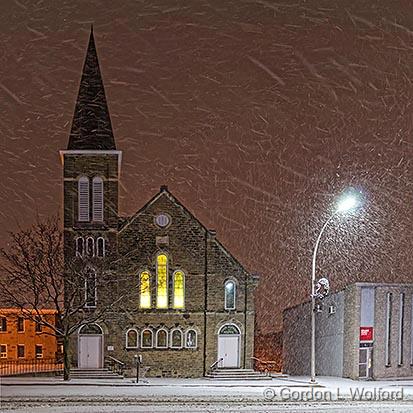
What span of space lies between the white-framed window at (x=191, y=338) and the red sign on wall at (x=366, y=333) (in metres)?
9.92

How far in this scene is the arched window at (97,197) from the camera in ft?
165

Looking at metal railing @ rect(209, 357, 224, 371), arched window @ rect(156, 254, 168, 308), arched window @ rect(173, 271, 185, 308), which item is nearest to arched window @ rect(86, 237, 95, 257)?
arched window @ rect(156, 254, 168, 308)

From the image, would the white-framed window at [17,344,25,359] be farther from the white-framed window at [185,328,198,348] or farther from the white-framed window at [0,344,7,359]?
the white-framed window at [185,328,198,348]

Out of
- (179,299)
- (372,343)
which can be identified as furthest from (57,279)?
(372,343)

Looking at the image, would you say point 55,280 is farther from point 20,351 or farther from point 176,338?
point 20,351

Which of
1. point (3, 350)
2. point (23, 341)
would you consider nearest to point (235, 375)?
point (3, 350)

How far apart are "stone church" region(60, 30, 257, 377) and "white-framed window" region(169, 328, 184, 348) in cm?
6

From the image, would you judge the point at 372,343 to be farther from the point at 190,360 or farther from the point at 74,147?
the point at 74,147

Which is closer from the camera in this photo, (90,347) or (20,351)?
(90,347)

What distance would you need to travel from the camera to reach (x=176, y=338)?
5069cm

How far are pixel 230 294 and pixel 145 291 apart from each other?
15.6 feet

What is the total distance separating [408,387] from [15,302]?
21295 mm

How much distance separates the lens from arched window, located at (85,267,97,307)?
49.7 m

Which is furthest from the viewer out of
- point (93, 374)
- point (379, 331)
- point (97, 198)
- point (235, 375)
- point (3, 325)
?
point (3, 325)
